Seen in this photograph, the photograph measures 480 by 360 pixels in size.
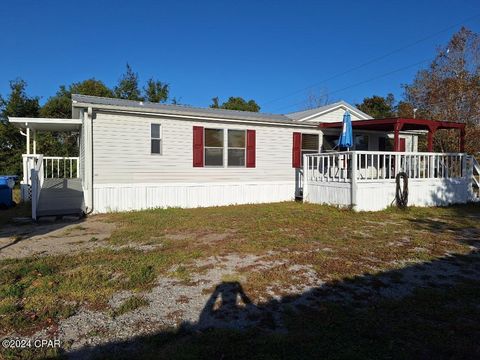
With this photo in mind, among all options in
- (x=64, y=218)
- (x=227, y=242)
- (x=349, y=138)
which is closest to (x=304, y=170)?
(x=349, y=138)

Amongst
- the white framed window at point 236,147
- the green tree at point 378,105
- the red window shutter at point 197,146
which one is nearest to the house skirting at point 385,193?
the white framed window at point 236,147

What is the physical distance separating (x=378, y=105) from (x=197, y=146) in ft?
111

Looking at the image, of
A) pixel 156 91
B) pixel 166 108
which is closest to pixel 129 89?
pixel 156 91

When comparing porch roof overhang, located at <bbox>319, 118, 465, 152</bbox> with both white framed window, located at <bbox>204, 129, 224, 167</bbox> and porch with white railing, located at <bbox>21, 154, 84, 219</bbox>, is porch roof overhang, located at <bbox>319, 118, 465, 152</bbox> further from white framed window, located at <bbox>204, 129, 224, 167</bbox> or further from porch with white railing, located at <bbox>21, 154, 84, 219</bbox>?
porch with white railing, located at <bbox>21, 154, 84, 219</bbox>

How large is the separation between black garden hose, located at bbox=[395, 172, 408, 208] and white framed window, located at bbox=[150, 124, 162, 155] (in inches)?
282

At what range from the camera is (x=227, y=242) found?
6422 mm

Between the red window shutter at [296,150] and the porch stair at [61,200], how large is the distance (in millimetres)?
7241

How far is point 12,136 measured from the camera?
22.2 m

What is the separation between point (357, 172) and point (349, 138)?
210 centimetres

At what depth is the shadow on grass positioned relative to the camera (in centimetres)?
271

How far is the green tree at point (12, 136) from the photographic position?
71.0 ft

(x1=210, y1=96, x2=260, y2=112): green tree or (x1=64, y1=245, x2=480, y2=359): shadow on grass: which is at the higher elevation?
(x1=210, y1=96, x2=260, y2=112): green tree

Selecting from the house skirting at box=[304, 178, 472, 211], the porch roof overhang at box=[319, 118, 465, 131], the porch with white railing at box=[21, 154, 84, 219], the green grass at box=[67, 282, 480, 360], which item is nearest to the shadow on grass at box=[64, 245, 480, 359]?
the green grass at box=[67, 282, 480, 360]

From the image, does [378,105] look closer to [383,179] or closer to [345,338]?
[383,179]
